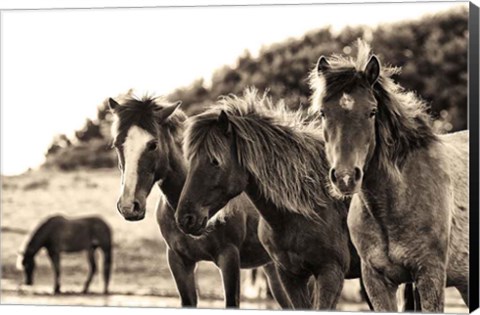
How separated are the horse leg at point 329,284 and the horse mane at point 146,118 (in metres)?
1.54

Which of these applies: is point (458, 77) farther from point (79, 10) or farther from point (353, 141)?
point (79, 10)

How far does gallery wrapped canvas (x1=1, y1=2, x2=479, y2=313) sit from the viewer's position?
7.02 meters

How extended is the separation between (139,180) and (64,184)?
1.21 metres

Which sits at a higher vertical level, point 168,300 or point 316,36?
point 316,36

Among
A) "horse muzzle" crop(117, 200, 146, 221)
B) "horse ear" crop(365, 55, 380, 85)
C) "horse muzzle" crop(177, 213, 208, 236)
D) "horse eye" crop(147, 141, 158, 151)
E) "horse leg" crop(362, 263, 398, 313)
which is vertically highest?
"horse ear" crop(365, 55, 380, 85)

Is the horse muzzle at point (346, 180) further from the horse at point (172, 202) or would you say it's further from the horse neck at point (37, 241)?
the horse neck at point (37, 241)

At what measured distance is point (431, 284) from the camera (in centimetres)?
689

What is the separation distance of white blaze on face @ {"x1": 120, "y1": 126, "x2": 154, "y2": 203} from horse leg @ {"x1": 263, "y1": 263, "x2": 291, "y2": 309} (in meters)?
1.20

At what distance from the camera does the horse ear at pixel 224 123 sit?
743 cm

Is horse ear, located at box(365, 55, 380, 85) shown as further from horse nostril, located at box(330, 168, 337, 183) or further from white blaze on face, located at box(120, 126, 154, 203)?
white blaze on face, located at box(120, 126, 154, 203)

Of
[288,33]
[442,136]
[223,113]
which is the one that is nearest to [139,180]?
[223,113]

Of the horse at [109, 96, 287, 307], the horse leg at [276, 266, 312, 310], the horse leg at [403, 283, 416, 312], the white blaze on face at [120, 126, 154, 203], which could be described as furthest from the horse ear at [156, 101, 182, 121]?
the horse leg at [403, 283, 416, 312]

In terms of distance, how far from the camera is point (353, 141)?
6785 mm

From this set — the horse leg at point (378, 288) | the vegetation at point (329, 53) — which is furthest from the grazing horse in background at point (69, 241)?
the horse leg at point (378, 288)
